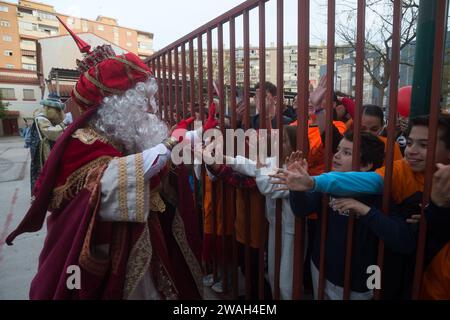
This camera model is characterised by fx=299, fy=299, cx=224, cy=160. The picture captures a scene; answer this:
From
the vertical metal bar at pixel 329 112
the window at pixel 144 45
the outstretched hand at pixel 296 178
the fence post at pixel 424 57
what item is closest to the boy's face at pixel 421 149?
the vertical metal bar at pixel 329 112

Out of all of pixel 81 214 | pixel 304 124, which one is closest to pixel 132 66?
pixel 81 214

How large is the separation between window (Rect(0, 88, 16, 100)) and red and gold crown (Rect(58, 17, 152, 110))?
A: 37273 mm

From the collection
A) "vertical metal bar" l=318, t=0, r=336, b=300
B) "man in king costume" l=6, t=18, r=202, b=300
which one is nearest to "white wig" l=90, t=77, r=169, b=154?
"man in king costume" l=6, t=18, r=202, b=300

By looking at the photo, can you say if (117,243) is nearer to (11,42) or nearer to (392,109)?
(392,109)

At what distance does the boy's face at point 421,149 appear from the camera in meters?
1.26

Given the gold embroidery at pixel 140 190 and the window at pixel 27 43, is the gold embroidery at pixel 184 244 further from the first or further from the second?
the window at pixel 27 43

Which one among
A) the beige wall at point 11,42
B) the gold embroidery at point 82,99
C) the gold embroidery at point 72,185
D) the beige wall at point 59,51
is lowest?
the gold embroidery at point 72,185

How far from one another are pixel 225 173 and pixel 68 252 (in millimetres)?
1003

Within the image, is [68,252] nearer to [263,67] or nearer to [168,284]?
[168,284]

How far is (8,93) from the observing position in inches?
1243

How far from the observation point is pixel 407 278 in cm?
141

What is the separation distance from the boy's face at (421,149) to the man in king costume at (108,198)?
113 cm

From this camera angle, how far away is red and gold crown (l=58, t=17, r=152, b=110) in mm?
1602

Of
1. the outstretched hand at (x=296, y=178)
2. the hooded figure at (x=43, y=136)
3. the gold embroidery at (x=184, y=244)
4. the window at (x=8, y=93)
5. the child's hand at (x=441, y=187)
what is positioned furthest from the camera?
the window at (x=8, y=93)
